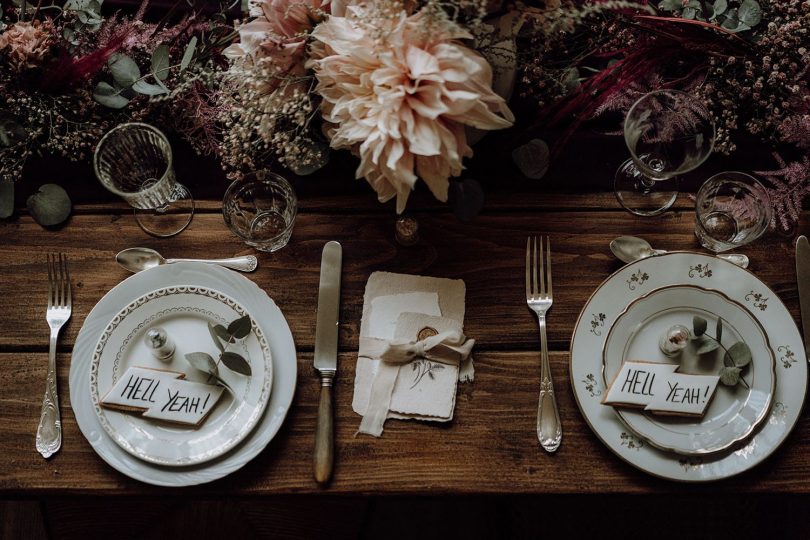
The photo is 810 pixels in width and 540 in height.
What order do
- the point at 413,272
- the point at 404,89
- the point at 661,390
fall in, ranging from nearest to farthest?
the point at 404,89
the point at 661,390
the point at 413,272

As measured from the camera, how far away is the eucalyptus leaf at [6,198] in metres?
1.03

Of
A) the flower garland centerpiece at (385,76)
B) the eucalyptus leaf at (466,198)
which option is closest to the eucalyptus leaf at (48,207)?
the flower garland centerpiece at (385,76)


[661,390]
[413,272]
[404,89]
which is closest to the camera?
[404,89]

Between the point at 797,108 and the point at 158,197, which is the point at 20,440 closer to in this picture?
the point at 158,197

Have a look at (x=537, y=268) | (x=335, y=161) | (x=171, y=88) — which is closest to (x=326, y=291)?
(x=335, y=161)

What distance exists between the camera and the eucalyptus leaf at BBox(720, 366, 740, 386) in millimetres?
900

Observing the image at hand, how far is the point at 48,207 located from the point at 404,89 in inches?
25.9

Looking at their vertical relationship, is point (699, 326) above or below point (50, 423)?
above

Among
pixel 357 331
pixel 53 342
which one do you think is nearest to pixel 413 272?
pixel 357 331

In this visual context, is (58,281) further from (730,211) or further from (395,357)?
(730,211)

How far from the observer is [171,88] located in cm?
104

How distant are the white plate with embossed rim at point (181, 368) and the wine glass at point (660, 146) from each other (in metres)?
0.64

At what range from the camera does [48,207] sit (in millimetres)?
1025

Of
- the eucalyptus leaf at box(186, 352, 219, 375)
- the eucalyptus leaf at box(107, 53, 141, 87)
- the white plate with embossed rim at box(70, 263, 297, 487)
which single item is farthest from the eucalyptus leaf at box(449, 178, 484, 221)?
the eucalyptus leaf at box(107, 53, 141, 87)
